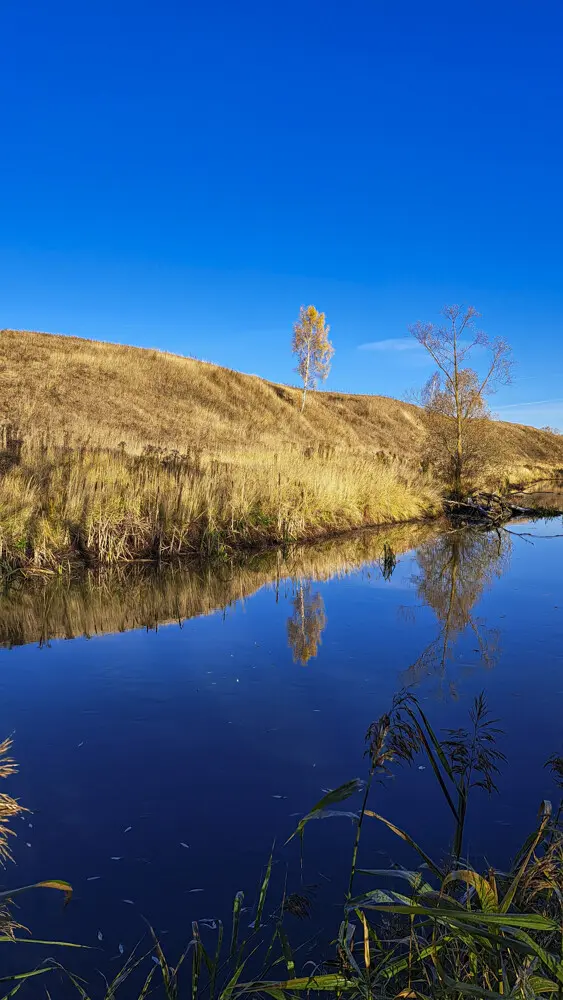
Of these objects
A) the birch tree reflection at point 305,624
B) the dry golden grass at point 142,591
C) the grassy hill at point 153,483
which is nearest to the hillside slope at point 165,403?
the grassy hill at point 153,483

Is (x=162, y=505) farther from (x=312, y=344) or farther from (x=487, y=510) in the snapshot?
(x=312, y=344)

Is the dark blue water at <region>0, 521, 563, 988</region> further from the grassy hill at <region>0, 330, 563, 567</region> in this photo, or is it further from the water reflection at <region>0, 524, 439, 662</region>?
the grassy hill at <region>0, 330, 563, 567</region>

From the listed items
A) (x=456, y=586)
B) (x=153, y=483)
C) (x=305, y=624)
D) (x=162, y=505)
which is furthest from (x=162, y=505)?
(x=456, y=586)

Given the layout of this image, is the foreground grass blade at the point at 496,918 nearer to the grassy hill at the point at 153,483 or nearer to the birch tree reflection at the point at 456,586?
the birch tree reflection at the point at 456,586

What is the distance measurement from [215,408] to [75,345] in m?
10.3

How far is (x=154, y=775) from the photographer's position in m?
4.07

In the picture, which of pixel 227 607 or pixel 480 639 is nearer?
pixel 480 639

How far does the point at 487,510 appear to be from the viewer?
2017cm

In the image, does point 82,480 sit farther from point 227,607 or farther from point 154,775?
point 154,775

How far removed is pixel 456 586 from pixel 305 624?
3355 millimetres

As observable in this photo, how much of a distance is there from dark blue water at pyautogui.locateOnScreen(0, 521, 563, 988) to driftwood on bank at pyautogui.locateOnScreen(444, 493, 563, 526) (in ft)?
34.3

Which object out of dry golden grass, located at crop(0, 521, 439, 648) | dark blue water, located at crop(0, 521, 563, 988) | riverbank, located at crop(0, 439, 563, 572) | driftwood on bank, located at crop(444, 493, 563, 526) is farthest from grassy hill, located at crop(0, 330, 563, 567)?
dark blue water, located at crop(0, 521, 563, 988)

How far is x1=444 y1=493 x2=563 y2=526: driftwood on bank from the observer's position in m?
19.5

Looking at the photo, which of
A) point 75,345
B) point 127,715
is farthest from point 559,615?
point 75,345
